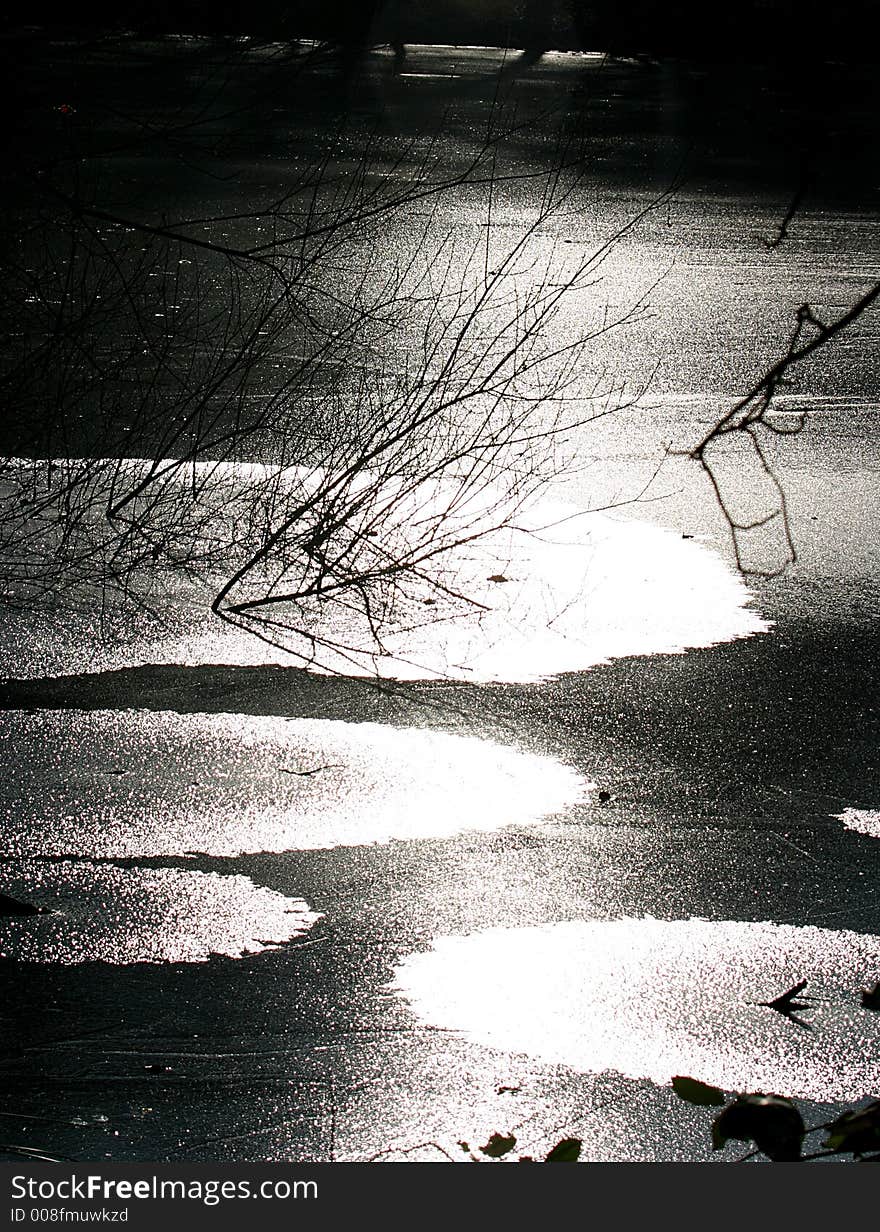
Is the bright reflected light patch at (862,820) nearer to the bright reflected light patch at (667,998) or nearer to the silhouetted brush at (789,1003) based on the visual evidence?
the bright reflected light patch at (667,998)

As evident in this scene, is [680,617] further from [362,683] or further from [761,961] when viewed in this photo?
[761,961]

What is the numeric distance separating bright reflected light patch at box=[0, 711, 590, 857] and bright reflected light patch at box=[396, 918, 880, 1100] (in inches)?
27.2

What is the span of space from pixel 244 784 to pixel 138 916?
0.84 m

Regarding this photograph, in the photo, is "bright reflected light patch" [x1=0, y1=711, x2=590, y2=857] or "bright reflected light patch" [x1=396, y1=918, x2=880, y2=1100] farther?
"bright reflected light patch" [x1=0, y1=711, x2=590, y2=857]

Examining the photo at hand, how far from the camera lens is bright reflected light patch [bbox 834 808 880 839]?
14.7 feet

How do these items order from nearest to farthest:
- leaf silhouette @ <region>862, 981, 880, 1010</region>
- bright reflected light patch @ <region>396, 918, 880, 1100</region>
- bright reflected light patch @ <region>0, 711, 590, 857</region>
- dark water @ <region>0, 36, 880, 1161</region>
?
leaf silhouette @ <region>862, 981, 880, 1010</region> < dark water @ <region>0, 36, 880, 1161</region> < bright reflected light patch @ <region>396, 918, 880, 1100</region> < bright reflected light patch @ <region>0, 711, 590, 857</region>

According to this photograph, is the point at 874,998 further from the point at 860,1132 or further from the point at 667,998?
the point at 667,998

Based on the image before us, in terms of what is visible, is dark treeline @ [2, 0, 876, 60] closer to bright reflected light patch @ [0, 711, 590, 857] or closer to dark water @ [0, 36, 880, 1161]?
dark water @ [0, 36, 880, 1161]

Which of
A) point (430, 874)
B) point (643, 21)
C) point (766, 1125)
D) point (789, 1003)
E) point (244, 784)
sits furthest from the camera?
point (244, 784)

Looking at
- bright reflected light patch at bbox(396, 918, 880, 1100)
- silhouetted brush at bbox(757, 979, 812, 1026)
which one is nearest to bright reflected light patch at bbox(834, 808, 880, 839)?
bright reflected light patch at bbox(396, 918, 880, 1100)

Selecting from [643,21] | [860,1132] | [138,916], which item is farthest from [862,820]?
[860,1132]

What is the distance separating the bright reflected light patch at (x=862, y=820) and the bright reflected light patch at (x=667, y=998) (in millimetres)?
630

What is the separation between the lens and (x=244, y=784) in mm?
4699

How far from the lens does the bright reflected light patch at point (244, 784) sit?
4363mm
